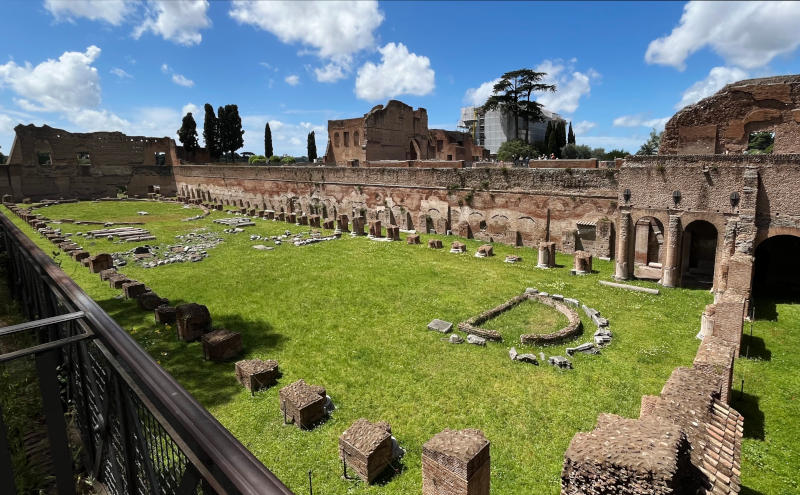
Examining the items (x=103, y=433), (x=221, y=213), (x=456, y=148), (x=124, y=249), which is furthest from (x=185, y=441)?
(x=456, y=148)

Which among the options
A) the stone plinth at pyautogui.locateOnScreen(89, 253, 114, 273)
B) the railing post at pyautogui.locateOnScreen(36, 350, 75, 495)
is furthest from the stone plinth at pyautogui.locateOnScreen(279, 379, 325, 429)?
the stone plinth at pyautogui.locateOnScreen(89, 253, 114, 273)

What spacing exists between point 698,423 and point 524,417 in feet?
7.81

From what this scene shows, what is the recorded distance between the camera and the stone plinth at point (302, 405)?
6.50 meters

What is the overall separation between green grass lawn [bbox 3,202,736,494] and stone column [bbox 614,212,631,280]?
0.73 metres

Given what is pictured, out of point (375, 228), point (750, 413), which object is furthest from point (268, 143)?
point (750, 413)

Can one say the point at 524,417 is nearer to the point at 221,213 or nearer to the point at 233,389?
the point at 233,389

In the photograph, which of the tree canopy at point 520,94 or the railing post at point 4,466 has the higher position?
the tree canopy at point 520,94

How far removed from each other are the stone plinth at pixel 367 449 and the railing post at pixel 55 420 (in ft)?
12.7

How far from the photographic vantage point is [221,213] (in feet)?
101

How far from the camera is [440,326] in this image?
998 cm

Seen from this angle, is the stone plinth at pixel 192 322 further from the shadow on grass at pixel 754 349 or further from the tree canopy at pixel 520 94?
the tree canopy at pixel 520 94

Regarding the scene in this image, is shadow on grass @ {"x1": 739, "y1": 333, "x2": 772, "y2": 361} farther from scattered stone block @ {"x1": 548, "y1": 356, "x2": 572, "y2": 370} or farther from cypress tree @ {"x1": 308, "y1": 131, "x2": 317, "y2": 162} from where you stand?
cypress tree @ {"x1": 308, "y1": 131, "x2": 317, "y2": 162}

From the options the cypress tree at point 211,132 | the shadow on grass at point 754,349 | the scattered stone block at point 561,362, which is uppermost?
the cypress tree at point 211,132

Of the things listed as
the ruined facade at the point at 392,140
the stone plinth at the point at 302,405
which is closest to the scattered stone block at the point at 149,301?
the stone plinth at the point at 302,405
